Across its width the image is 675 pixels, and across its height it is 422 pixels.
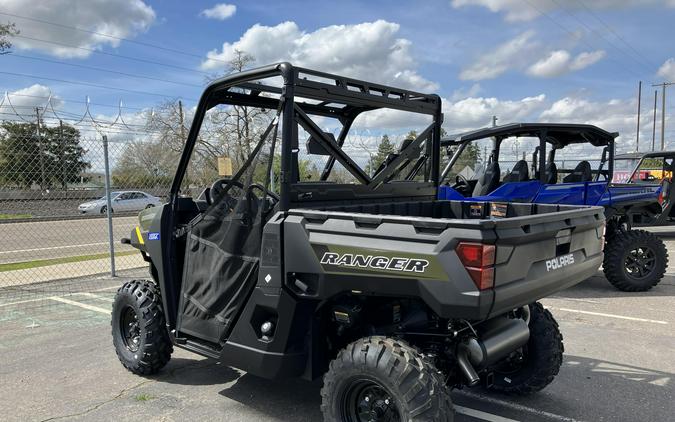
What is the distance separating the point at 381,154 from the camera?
14.1 feet

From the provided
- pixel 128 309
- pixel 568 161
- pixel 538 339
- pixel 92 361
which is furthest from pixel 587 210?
pixel 568 161

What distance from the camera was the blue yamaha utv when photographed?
721 cm

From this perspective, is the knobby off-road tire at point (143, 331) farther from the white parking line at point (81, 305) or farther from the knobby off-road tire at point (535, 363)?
the knobby off-road tire at point (535, 363)

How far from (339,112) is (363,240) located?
1777 mm

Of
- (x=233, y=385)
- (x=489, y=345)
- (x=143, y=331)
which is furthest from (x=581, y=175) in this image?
(x=143, y=331)

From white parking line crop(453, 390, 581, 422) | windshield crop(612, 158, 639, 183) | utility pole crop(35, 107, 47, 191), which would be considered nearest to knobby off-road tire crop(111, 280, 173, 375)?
white parking line crop(453, 390, 581, 422)

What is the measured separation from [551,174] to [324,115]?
4993mm

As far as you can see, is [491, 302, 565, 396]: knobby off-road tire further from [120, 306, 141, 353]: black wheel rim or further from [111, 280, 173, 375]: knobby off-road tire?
[120, 306, 141, 353]: black wheel rim

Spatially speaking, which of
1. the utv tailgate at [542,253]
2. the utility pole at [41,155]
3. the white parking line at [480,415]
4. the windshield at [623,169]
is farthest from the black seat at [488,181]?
the utility pole at [41,155]

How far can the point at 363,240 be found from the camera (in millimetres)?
2664

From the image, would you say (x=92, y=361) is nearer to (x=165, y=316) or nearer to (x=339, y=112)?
(x=165, y=316)

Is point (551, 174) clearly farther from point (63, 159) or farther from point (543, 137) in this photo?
point (63, 159)

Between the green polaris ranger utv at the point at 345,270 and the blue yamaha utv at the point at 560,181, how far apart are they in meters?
3.57

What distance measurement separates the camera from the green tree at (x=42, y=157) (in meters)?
11.9
